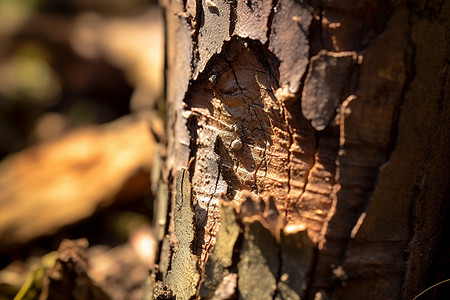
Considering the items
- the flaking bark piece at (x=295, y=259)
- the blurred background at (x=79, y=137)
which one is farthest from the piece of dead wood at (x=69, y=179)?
the flaking bark piece at (x=295, y=259)

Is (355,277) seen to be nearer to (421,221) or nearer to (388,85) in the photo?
(421,221)

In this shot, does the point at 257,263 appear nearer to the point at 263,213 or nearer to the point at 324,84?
the point at 263,213

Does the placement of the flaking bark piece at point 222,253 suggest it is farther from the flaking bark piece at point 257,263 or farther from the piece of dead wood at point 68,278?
the piece of dead wood at point 68,278

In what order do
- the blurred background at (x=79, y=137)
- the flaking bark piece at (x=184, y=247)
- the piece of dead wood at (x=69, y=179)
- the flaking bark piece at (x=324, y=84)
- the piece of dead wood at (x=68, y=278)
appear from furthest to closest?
1. the piece of dead wood at (x=69, y=179)
2. the blurred background at (x=79, y=137)
3. the piece of dead wood at (x=68, y=278)
4. the flaking bark piece at (x=184, y=247)
5. the flaking bark piece at (x=324, y=84)

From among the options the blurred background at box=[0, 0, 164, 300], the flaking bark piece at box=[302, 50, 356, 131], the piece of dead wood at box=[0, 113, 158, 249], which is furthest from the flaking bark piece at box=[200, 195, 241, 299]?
the piece of dead wood at box=[0, 113, 158, 249]

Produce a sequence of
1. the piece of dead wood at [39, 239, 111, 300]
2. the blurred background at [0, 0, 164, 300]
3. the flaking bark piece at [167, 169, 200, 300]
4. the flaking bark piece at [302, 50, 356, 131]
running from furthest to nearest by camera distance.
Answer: the blurred background at [0, 0, 164, 300] → the piece of dead wood at [39, 239, 111, 300] → the flaking bark piece at [167, 169, 200, 300] → the flaking bark piece at [302, 50, 356, 131]

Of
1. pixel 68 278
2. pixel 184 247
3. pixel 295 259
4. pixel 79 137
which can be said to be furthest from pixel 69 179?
pixel 295 259

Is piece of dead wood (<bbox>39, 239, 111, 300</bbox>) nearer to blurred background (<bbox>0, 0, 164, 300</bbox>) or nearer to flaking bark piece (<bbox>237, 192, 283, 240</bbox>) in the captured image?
blurred background (<bbox>0, 0, 164, 300</bbox>)
